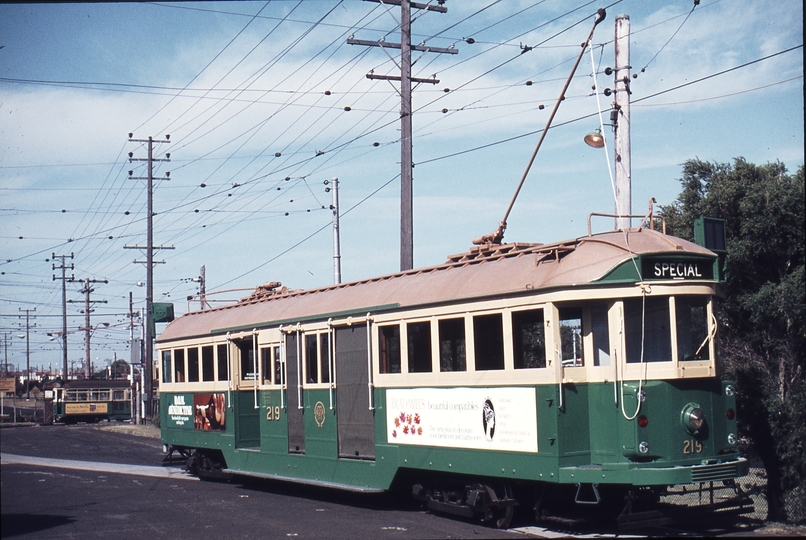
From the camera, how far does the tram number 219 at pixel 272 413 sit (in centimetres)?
1550

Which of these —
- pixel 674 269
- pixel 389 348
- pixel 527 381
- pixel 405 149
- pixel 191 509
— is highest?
pixel 405 149

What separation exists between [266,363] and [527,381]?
6.49 m

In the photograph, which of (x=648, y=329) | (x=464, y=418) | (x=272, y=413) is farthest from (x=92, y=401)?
(x=648, y=329)

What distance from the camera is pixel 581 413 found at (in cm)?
1034

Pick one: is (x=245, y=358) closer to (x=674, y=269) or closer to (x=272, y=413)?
(x=272, y=413)

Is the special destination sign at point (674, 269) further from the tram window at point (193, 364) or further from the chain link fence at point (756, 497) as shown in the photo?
the tram window at point (193, 364)

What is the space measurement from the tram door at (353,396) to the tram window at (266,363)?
7.48 ft

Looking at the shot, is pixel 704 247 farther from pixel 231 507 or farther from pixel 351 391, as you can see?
pixel 231 507

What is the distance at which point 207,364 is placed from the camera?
18266 mm

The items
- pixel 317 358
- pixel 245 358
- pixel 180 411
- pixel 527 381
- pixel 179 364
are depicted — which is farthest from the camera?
pixel 179 364

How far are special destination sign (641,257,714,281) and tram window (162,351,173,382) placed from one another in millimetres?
12517

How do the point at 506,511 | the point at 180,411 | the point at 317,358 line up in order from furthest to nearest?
the point at 180,411
the point at 317,358
the point at 506,511

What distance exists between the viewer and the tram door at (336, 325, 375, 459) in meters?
13.3

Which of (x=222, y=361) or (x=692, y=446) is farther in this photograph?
(x=222, y=361)
